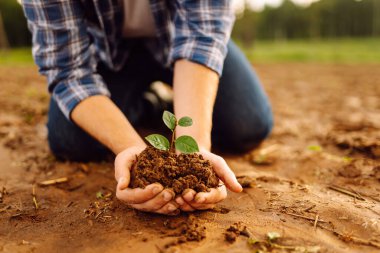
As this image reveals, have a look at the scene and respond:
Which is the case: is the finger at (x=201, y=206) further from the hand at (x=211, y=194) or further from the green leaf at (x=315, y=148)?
the green leaf at (x=315, y=148)

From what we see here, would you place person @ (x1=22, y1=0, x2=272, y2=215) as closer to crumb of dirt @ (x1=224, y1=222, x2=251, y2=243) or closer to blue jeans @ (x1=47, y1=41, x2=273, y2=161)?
blue jeans @ (x1=47, y1=41, x2=273, y2=161)

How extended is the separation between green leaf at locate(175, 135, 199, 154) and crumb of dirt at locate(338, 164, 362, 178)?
47.7 inches

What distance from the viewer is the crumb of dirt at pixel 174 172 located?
4.77ft

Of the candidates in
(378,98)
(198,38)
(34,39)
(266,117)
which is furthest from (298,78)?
(34,39)

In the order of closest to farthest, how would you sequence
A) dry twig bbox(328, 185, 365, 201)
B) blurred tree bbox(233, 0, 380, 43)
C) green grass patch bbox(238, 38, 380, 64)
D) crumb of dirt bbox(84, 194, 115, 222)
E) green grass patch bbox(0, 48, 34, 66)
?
crumb of dirt bbox(84, 194, 115, 222)
dry twig bbox(328, 185, 365, 201)
green grass patch bbox(0, 48, 34, 66)
green grass patch bbox(238, 38, 380, 64)
blurred tree bbox(233, 0, 380, 43)

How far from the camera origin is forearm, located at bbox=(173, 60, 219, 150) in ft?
5.96

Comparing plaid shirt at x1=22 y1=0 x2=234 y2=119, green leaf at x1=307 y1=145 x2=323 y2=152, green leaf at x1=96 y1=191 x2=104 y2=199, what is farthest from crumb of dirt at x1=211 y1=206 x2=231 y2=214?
green leaf at x1=307 y1=145 x2=323 y2=152

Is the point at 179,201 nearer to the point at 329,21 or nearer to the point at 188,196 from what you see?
the point at 188,196

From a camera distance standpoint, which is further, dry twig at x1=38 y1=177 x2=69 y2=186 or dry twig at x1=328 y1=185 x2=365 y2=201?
dry twig at x1=38 y1=177 x2=69 y2=186

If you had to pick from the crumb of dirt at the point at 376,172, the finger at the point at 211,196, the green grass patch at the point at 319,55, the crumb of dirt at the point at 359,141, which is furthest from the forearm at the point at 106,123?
the green grass patch at the point at 319,55

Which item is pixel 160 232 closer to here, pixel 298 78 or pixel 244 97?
pixel 244 97

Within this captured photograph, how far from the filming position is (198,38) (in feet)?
7.04

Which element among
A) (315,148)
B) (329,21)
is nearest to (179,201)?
(315,148)

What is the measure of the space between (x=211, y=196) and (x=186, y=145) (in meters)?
0.23
